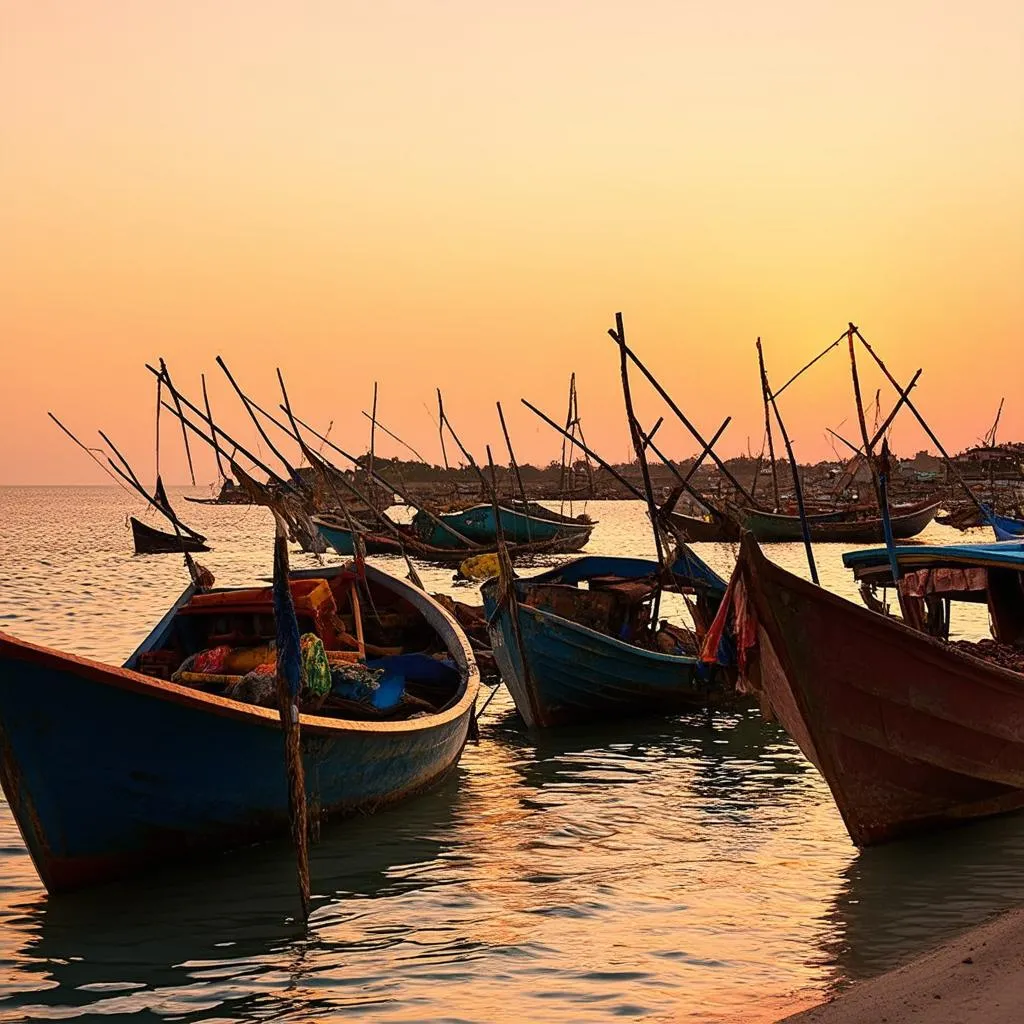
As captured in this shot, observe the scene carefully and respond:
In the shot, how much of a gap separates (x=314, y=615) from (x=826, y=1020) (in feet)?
21.6

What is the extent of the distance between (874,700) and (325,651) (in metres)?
4.32

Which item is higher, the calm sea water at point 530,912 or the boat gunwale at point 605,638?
the boat gunwale at point 605,638

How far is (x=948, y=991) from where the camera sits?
17.3 ft

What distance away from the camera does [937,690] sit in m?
8.44

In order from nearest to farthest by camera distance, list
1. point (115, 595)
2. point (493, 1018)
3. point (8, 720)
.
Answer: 1. point (493, 1018)
2. point (8, 720)
3. point (115, 595)

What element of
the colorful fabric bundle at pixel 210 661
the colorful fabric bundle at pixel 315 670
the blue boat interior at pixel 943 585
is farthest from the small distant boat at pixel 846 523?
the colorful fabric bundle at pixel 315 670

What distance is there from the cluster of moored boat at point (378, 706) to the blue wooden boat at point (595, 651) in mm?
1048

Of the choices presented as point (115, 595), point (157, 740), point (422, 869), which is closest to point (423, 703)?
point (422, 869)

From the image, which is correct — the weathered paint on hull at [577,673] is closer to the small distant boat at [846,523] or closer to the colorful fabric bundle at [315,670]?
the colorful fabric bundle at [315,670]

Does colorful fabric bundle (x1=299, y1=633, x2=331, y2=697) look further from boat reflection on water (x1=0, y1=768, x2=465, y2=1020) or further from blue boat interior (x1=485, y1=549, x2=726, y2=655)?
blue boat interior (x1=485, y1=549, x2=726, y2=655)

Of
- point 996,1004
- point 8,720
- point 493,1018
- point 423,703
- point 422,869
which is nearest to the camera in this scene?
point 996,1004

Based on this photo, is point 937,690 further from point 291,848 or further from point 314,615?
point 314,615

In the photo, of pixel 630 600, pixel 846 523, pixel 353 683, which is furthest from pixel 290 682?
pixel 846 523

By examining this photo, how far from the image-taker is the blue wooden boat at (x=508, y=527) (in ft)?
143
